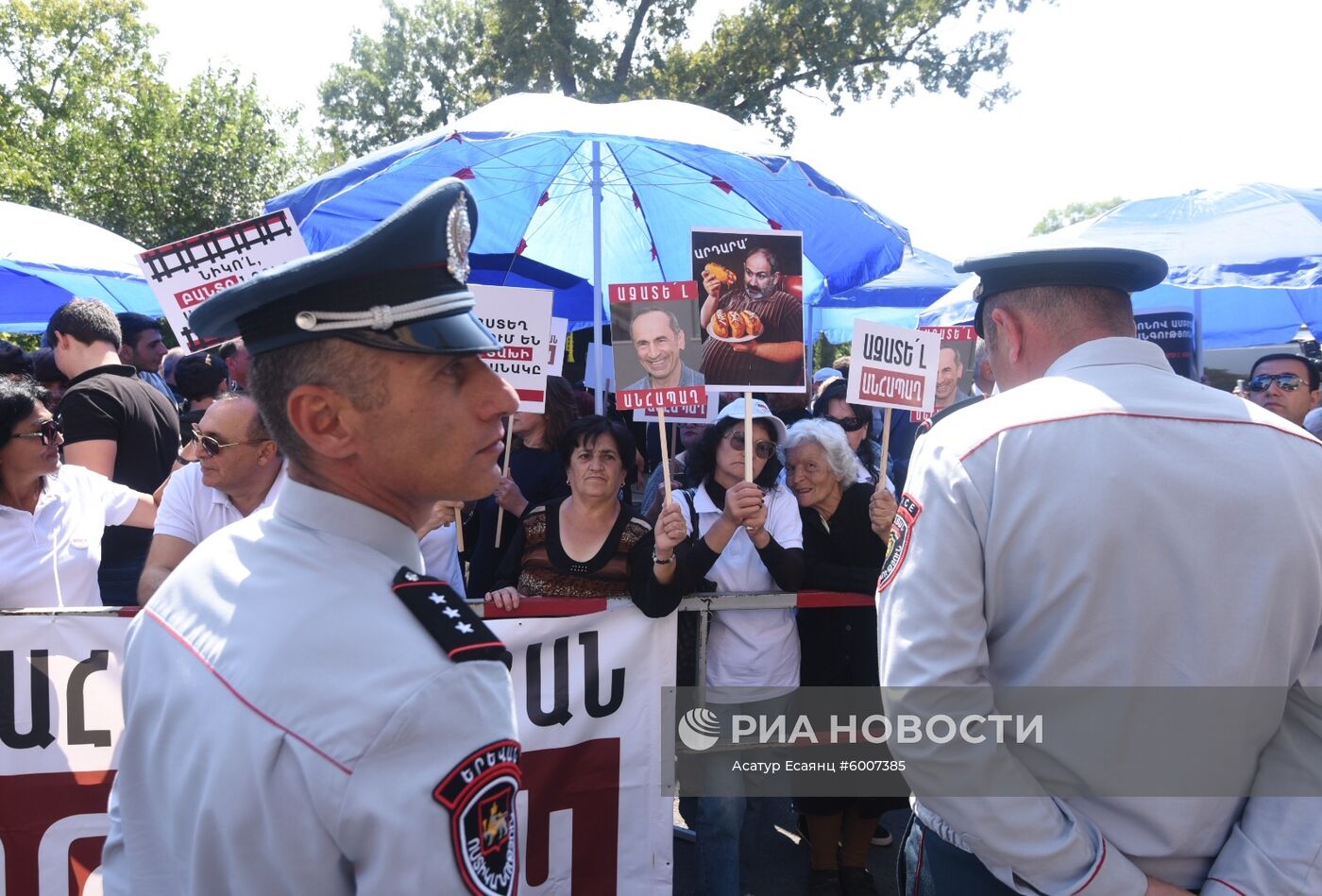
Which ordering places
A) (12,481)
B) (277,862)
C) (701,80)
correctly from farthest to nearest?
(701,80) → (12,481) → (277,862)

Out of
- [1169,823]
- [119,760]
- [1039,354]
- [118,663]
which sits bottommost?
[118,663]

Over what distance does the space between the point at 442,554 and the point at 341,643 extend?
3097 millimetres

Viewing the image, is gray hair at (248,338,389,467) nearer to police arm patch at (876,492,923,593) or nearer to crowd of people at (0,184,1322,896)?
crowd of people at (0,184,1322,896)

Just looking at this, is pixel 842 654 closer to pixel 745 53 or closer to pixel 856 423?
pixel 856 423

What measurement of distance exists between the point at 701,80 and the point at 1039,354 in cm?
1995

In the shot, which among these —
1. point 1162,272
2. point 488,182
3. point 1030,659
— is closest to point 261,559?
point 1030,659

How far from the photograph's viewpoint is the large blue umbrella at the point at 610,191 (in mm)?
5098

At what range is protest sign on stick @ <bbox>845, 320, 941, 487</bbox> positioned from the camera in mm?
4414

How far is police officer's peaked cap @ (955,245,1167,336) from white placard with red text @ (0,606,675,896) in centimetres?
201

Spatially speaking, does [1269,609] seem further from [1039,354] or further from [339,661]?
[339,661]

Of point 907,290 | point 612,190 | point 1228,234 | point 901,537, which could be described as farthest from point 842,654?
point 907,290

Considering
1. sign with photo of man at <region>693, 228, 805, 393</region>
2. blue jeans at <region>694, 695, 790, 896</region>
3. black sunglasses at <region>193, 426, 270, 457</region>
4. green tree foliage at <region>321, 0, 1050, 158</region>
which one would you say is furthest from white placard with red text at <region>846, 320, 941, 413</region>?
green tree foliage at <region>321, 0, 1050, 158</region>

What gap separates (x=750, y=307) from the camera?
13.1 feet

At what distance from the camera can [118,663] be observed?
343 centimetres
